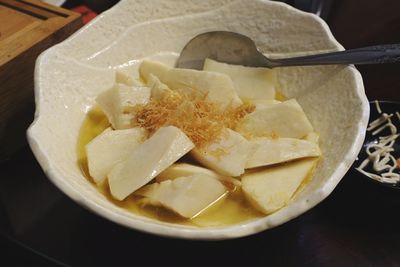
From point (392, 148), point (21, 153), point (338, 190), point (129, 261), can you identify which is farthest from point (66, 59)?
point (392, 148)

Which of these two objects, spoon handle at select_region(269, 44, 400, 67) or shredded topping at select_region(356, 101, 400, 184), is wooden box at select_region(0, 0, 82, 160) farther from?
shredded topping at select_region(356, 101, 400, 184)

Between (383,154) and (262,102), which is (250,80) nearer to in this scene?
(262,102)

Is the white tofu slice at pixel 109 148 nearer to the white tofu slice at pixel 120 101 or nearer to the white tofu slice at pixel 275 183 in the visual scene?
the white tofu slice at pixel 120 101

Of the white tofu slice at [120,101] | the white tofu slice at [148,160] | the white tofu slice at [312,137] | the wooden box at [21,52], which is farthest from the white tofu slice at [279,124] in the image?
the wooden box at [21,52]

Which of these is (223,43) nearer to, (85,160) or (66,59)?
(66,59)

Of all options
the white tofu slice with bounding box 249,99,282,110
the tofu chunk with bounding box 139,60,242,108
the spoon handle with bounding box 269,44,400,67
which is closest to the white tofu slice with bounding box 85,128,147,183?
the tofu chunk with bounding box 139,60,242,108

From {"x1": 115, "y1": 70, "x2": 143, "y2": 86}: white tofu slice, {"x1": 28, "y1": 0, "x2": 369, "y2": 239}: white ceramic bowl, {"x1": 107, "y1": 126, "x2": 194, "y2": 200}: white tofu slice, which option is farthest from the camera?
{"x1": 115, "y1": 70, "x2": 143, "y2": 86}: white tofu slice

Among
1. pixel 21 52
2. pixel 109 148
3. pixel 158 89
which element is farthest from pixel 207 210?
pixel 21 52
